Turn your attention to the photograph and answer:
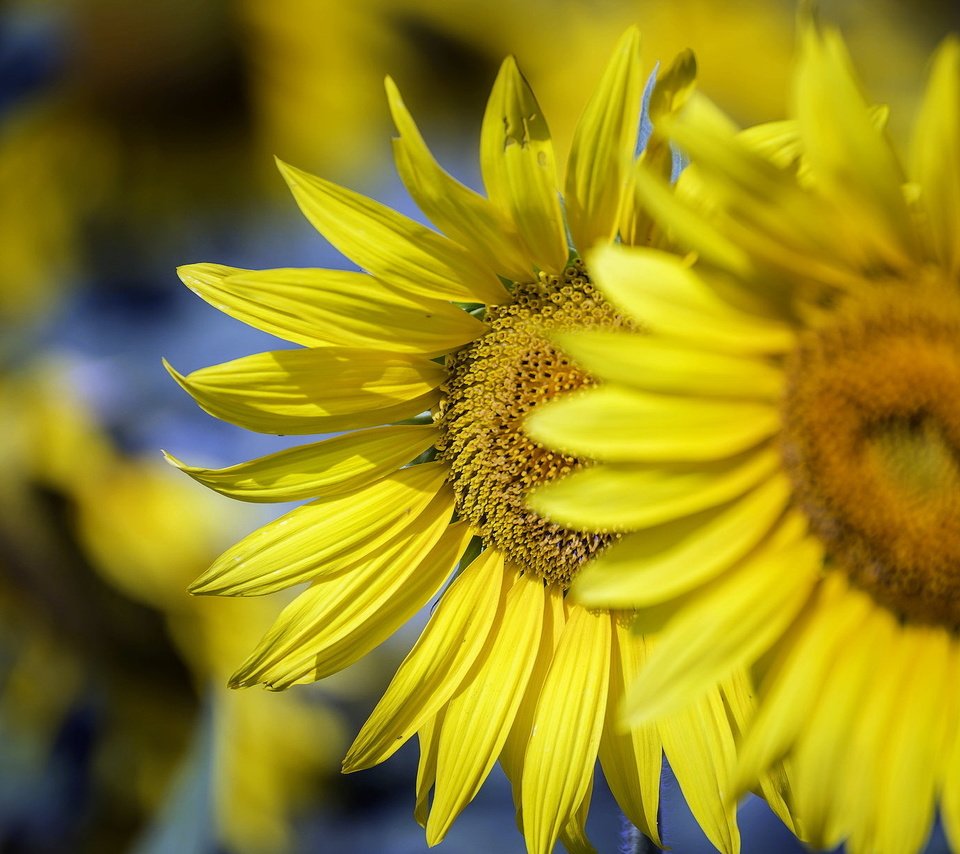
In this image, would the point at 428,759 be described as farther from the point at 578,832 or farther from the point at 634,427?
the point at 634,427

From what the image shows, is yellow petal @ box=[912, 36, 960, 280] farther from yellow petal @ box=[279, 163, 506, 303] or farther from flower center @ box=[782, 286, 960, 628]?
yellow petal @ box=[279, 163, 506, 303]

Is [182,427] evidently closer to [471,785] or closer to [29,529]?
[29,529]

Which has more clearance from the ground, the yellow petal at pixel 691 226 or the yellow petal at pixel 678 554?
the yellow petal at pixel 691 226

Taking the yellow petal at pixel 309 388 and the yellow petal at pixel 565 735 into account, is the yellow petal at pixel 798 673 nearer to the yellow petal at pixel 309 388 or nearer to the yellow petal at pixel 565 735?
the yellow petal at pixel 565 735

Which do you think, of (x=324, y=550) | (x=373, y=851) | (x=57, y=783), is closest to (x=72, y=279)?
(x=57, y=783)

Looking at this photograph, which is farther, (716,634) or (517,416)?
(517,416)

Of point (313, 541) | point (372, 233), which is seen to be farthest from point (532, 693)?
point (372, 233)

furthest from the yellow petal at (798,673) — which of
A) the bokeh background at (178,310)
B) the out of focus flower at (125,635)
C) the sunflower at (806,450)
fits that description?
the out of focus flower at (125,635)
